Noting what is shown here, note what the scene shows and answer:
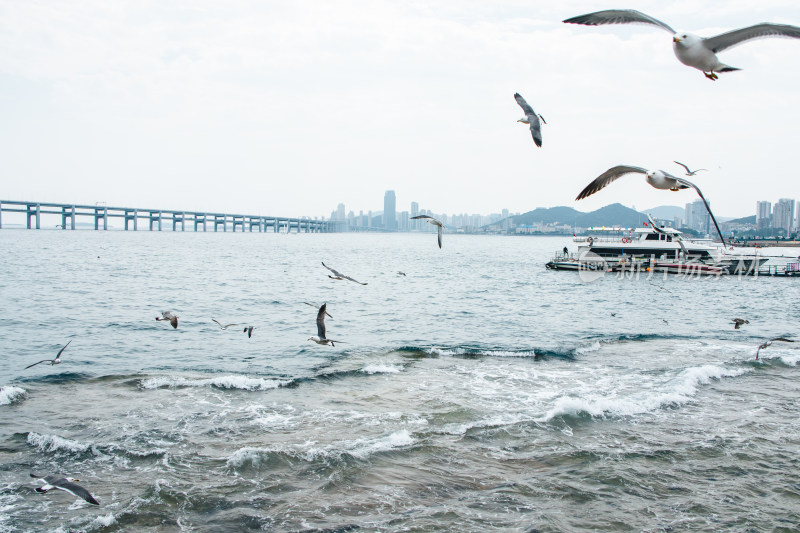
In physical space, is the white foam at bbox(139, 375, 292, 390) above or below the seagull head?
below

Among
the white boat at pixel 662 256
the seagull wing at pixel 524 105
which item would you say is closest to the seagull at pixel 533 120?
the seagull wing at pixel 524 105

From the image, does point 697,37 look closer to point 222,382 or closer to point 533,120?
point 533,120

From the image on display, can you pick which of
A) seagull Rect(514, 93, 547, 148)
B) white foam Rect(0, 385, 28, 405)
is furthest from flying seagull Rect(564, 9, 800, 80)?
white foam Rect(0, 385, 28, 405)

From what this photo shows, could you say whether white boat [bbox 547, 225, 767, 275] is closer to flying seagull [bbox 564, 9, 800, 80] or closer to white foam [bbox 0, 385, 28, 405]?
white foam [bbox 0, 385, 28, 405]

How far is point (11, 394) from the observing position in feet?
39.0

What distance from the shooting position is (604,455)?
923cm

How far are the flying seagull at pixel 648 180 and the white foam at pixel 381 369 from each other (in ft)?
28.4

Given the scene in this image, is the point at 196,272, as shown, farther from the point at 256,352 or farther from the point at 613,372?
the point at 613,372

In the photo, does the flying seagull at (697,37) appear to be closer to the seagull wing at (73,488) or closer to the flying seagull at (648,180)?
the flying seagull at (648,180)

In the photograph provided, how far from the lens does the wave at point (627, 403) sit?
36.8 feet

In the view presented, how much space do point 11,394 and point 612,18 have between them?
43.3 ft

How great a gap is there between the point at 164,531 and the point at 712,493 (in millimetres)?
7319

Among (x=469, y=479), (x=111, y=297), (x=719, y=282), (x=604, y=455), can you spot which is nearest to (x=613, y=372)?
(x=604, y=455)

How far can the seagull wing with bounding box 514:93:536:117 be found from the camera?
717cm
